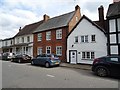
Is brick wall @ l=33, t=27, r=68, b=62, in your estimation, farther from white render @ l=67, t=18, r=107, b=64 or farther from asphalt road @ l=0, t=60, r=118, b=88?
asphalt road @ l=0, t=60, r=118, b=88

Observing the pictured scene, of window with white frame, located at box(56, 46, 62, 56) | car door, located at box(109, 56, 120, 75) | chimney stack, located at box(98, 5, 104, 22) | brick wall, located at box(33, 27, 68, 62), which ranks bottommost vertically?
car door, located at box(109, 56, 120, 75)

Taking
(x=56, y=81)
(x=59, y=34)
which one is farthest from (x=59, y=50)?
(x=56, y=81)

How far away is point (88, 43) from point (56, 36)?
6957 millimetres

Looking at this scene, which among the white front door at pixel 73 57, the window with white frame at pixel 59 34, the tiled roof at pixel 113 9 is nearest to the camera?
the tiled roof at pixel 113 9

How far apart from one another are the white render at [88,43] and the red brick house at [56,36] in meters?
1.54

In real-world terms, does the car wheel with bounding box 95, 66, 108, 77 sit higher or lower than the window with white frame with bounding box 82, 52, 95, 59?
lower

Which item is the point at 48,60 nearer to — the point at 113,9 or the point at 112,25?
the point at 112,25

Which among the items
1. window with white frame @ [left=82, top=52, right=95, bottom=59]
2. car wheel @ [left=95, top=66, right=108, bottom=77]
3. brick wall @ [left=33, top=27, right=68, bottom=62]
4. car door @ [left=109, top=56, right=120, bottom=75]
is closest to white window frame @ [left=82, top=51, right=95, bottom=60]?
window with white frame @ [left=82, top=52, right=95, bottom=59]

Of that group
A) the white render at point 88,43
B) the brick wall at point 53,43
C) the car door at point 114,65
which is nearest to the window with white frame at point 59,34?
the brick wall at point 53,43

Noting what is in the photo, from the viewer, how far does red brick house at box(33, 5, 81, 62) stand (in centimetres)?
2300

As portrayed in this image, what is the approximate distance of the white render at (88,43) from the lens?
17703 millimetres

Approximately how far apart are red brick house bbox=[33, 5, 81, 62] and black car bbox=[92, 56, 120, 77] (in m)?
10.7

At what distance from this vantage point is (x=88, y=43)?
63.0 feet

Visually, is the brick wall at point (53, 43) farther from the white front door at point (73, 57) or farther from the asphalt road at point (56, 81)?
the asphalt road at point (56, 81)
